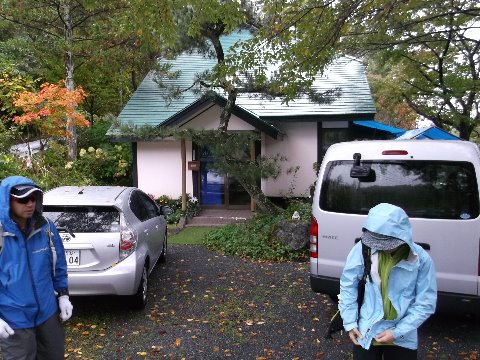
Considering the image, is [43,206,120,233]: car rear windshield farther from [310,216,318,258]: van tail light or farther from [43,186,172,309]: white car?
[310,216,318,258]: van tail light

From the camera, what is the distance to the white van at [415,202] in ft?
13.4

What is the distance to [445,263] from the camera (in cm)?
410

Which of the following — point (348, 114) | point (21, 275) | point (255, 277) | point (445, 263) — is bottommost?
point (255, 277)

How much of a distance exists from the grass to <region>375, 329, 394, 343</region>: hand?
755cm

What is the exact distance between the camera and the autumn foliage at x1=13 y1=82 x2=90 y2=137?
41.5 ft

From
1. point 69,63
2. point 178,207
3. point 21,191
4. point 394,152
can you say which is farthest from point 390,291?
point 69,63

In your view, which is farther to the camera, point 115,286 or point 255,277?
point 255,277

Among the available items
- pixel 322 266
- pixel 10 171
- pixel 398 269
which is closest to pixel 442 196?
pixel 322 266

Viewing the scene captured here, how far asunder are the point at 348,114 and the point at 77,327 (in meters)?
10.4

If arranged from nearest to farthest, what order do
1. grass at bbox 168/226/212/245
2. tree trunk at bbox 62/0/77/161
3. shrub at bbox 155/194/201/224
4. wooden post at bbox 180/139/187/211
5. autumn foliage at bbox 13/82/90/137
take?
grass at bbox 168/226/212/245, shrub at bbox 155/194/201/224, autumn foliage at bbox 13/82/90/137, wooden post at bbox 180/139/187/211, tree trunk at bbox 62/0/77/161

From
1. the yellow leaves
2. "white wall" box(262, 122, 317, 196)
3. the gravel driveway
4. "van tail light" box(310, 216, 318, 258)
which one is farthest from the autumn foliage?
"van tail light" box(310, 216, 318, 258)

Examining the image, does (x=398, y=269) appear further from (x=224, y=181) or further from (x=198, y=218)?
(x=224, y=181)

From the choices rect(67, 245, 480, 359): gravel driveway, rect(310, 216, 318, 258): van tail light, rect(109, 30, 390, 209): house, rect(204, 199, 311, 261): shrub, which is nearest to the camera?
rect(67, 245, 480, 359): gravel driveway

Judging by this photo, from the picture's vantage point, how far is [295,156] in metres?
13.9
